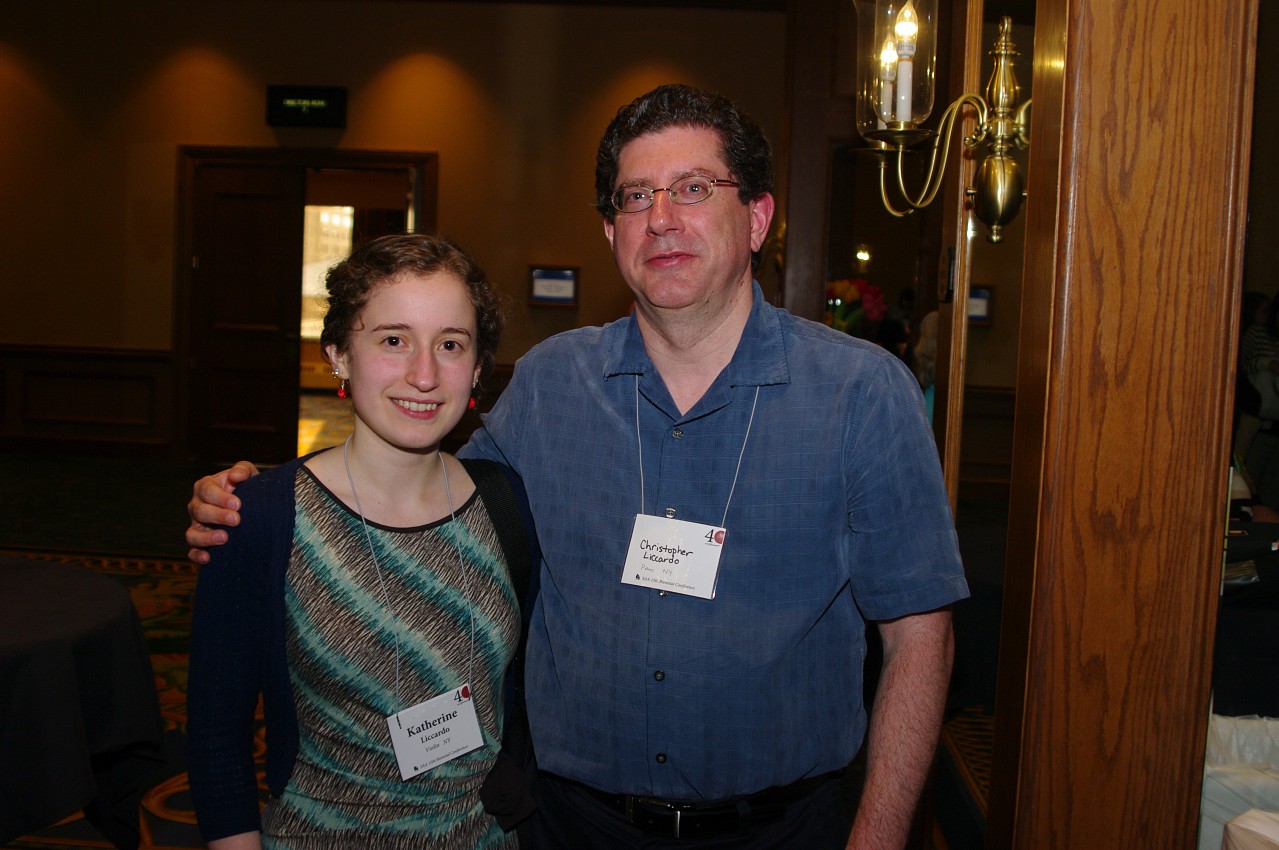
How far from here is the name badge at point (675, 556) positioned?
1.41m

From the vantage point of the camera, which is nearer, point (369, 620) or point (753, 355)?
point (369, 620)

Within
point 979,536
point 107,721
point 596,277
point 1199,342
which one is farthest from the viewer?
point 596,277

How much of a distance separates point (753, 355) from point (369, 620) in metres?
0.67

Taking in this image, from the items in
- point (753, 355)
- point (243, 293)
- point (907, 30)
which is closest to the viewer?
point (753, 355)

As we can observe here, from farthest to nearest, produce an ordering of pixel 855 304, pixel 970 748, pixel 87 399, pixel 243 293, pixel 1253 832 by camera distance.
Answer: pixel 87 399 < pixel 243 293 < pixel 855 304 < pixel 970 748 < pixel 1253 832

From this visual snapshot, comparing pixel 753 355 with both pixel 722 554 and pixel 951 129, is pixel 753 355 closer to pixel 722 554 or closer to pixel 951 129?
pixel 722 554

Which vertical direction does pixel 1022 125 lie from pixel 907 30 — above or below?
below

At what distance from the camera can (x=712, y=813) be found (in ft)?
4.69

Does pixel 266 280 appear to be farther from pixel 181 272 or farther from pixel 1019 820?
pixel 1019 820

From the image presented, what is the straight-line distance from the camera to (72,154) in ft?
27.7

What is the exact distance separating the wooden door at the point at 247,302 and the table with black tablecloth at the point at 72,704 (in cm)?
576

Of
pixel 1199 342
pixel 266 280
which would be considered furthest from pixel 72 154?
pixel 1199 342

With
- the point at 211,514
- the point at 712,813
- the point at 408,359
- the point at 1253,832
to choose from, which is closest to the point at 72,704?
the point at 211,514

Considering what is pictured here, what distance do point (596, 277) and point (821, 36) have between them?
337 centimetres
